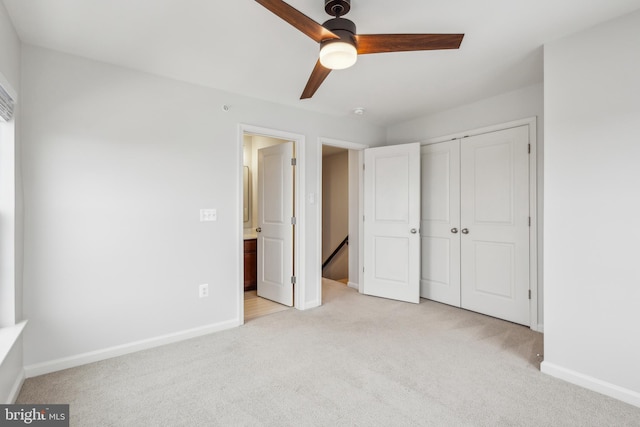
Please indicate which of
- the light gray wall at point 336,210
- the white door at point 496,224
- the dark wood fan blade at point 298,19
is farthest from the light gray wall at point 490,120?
the dark wood fan blade at point 298,19

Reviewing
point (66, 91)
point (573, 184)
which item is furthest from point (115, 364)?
point (573, 184)

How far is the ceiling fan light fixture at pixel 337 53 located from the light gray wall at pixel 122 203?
172 centimetres

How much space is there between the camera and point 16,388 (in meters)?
2.08

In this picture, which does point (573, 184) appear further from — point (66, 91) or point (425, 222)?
point (66, 91)

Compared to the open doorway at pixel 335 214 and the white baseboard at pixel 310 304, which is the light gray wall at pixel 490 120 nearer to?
the open doorway at pixel 335 214

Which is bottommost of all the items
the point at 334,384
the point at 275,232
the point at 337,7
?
the point at 334,384

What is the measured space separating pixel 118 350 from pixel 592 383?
341 cm

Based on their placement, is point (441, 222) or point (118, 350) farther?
point (441, 222)

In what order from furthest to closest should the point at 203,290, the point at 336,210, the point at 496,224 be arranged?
the point at 336,210 → the point at 496,224 → the point at 203,290

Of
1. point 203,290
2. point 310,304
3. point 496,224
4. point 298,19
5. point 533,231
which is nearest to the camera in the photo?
point 298,19

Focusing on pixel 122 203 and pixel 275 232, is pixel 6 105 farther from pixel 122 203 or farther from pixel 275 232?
pixel 275 232

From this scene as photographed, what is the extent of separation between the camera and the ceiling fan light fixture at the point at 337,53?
171 centimetres

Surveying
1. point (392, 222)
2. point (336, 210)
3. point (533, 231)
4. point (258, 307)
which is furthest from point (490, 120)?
point (336, 210)

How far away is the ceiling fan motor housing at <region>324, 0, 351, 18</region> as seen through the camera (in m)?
1.73
